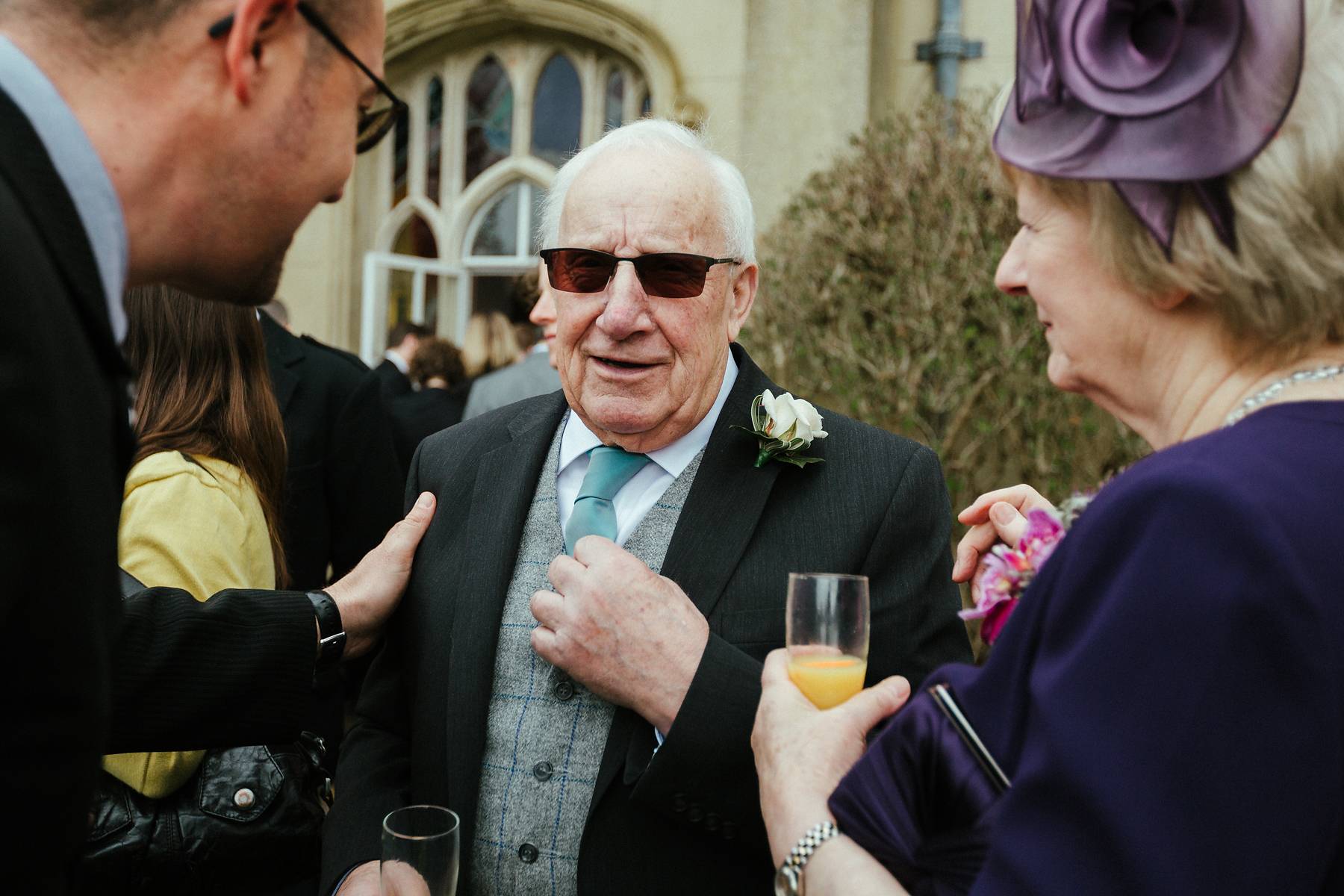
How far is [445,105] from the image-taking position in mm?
10102

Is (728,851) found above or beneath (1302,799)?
beneath

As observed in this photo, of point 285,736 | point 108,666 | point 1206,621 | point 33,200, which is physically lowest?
point 285,736

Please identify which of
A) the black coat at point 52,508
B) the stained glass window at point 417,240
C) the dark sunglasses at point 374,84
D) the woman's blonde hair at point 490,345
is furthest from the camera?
the stained glass window at point 417,240

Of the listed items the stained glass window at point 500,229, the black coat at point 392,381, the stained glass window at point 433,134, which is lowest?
the black coat at point 392,381

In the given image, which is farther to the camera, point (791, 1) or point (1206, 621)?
point (791, 1)

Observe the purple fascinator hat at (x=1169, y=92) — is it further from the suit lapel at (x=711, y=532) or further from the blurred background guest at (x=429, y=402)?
the blurred background guest at (x=429, y=402)

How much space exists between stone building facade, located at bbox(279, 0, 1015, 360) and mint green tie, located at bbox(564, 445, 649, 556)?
17.4ft

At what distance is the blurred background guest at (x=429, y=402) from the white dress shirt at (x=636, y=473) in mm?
2765

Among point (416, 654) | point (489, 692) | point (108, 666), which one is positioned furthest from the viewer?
point (416, 654)

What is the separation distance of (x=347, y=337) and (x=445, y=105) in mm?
2181

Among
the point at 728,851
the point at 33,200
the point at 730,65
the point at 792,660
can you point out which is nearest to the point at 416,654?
the point at 728,851

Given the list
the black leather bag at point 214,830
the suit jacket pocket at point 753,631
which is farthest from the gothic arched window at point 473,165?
the suit jacket pocket at point 753,631

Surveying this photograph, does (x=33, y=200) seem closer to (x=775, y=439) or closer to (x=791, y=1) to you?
(x=775, y=439)

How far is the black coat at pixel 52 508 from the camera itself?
106 centimetres
